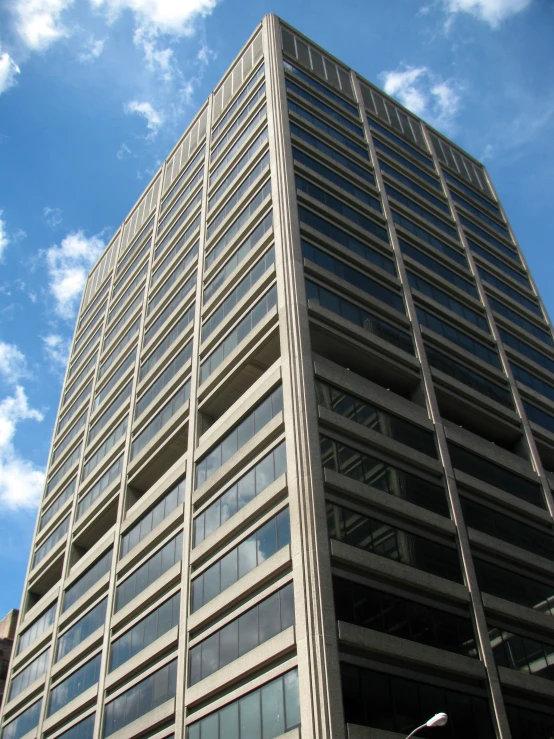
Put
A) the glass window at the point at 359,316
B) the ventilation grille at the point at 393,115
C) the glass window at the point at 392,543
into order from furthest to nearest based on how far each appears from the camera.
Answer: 1. the ventilation grille at the point at 393,115
2. the glass window at the point at 359,316
3. the glass window at the point at 392,543

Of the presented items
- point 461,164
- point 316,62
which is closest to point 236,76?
point 316,62

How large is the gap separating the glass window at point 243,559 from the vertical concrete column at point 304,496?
1357 millimetres

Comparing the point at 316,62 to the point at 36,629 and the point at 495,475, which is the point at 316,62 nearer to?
the point at 495,475

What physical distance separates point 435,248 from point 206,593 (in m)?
33.4

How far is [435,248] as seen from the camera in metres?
56.2

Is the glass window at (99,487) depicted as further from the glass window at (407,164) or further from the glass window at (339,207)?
the glass window at (407,164)

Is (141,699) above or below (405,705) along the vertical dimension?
above

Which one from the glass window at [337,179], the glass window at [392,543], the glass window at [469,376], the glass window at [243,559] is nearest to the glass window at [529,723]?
the glass window at [392,543]

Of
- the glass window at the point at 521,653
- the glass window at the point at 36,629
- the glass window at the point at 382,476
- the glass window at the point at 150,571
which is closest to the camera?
the glass window at the point at 521,653

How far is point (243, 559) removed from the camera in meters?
33.4

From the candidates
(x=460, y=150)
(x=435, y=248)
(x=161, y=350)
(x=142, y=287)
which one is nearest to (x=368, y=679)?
(x=161, y=350)

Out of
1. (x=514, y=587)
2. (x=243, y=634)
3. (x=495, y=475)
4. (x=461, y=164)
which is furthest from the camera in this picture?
(x=461, y=164)

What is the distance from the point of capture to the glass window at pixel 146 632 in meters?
Result: 37.8

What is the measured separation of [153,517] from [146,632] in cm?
720
